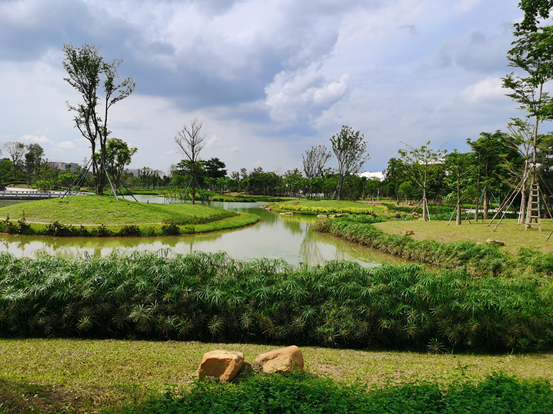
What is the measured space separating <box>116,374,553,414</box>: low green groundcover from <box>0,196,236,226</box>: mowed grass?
13.7 meters

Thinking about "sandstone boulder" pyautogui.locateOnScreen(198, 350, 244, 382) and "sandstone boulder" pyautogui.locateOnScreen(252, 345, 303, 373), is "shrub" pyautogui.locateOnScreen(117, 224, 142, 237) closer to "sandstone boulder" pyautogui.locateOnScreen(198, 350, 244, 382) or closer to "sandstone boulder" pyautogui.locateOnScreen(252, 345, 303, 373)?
"sandstone boulder" pyautogui.locateOnScreen(198, 350, 244, 382)

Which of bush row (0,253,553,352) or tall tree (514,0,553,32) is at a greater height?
tall tree (514,0,553,32)

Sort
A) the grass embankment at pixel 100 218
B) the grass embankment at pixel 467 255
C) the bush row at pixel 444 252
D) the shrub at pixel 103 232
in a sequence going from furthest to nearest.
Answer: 1. the shrub at pixel 103 232
2. the grass embankment at pixel 100 218
3. the bush row at pixel 444 252
4. the grass embankment at pixel 467 255

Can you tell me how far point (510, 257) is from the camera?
838cm

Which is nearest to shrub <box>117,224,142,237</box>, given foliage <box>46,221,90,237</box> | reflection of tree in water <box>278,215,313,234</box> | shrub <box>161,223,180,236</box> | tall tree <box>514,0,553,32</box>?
shrub <box>161,223,180,236</box>

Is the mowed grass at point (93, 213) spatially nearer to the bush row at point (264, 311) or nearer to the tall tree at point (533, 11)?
the bush row at point (264, 311)

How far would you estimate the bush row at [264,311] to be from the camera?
4.55 m

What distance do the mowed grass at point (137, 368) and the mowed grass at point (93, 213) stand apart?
11.7 m

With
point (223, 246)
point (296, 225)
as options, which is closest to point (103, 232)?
point (223, 246)

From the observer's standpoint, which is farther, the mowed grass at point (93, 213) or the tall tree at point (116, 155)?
the tall tree at point (116, 155)

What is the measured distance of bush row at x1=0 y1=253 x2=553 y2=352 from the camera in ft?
14.9

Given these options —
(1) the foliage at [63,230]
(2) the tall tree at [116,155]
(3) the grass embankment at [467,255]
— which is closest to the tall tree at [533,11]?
(3) the grass embankment at [467,255]

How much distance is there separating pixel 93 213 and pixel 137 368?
1406cm

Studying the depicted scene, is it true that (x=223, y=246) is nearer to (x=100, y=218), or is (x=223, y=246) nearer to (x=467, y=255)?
(x=100, y=218)
